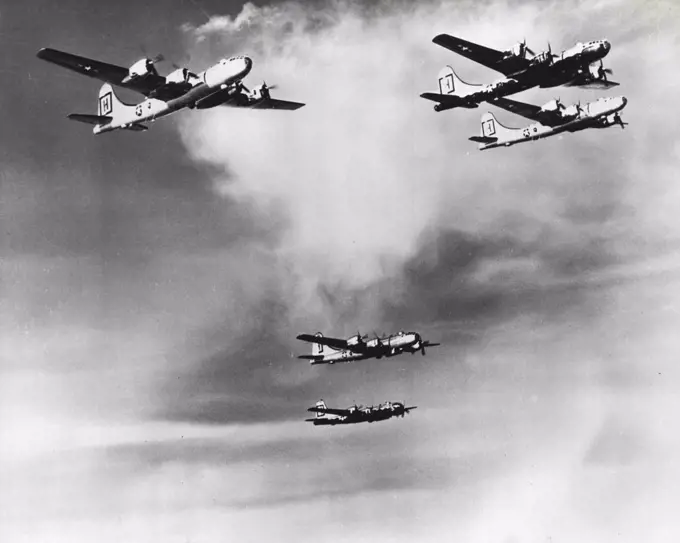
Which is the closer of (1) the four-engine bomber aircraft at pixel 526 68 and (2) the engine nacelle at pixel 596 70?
(1) the four-engine bomber aircraft at pixel 526 68

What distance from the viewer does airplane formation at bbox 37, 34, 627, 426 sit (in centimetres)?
3047

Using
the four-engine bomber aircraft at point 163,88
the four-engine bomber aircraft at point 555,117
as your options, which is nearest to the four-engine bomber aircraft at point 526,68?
the four-engine bomber aircraft at point 555,117

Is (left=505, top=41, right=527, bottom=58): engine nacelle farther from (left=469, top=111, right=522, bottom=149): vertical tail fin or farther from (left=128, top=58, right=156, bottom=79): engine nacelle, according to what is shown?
(left=128, top=58, right=156, bottom=79): engine nacelle

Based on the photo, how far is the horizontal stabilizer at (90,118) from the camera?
32.7 meters

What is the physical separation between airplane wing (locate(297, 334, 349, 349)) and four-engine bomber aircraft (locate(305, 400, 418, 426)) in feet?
17.8

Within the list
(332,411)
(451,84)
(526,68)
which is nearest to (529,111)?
(451,84)

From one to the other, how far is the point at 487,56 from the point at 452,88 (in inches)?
242

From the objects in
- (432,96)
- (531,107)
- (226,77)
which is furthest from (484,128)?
(226,77)

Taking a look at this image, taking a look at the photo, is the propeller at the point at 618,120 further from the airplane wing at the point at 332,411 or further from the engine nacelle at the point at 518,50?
the airplane wing at the point at 332,411

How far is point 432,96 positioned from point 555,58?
5.21 m

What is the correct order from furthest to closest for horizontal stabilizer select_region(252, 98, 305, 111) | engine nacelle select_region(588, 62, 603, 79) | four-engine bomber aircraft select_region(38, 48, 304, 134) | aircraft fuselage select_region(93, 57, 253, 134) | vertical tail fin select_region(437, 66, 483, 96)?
1. vertical tail fin select_region(437, 66, 483, 96)
2. engine nacelle select_region(588, 62, 603, 79)
3. horizontal stabilizer select_region(252, 98, 305, 111)
4. four-engine bomber aircraft select_region(38, 48, 304, 134)
5. aircraft fuselage select_region(93, 57, 253, 134)

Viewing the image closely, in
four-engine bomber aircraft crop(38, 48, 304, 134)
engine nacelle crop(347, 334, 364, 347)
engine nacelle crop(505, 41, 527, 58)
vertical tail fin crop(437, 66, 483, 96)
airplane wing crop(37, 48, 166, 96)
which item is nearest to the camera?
four-engine bomber aircraft crop(38, 48, 304, 134)

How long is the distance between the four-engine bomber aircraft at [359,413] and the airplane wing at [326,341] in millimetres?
5426

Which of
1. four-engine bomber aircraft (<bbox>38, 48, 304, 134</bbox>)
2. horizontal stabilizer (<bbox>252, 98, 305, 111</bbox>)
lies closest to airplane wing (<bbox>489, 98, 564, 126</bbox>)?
horizontal stabilizer (<bbox>252, 98, 305, 111</bbox>)
